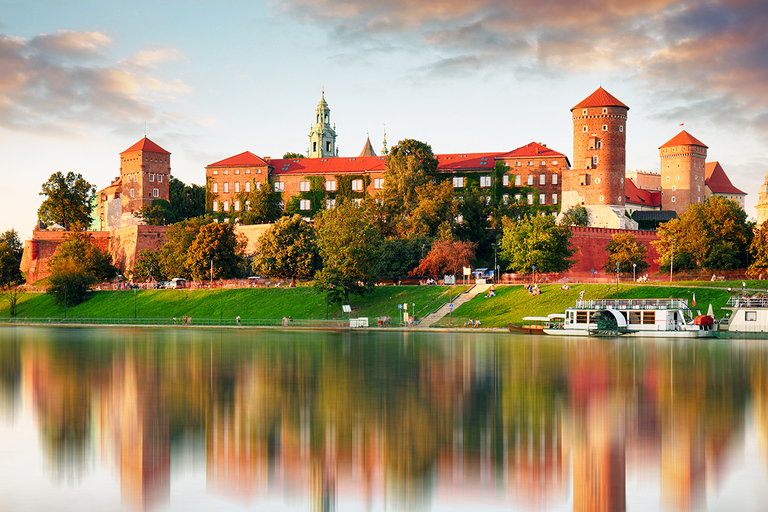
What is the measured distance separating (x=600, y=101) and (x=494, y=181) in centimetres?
1448

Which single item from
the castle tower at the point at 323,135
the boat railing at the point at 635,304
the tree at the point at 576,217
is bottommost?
the boat railing at the point at 635,304

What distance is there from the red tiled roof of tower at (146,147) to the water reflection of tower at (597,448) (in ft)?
300

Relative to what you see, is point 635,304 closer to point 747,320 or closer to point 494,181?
point 747,320

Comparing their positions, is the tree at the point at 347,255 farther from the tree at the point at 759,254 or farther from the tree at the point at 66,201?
the tree at the point at 66,201

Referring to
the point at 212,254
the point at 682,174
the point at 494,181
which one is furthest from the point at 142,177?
the point at 682,174

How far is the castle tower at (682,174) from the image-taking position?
109 metres

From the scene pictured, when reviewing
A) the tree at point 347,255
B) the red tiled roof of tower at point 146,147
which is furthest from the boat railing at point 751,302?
the red tiled roof of tower at point 146,147

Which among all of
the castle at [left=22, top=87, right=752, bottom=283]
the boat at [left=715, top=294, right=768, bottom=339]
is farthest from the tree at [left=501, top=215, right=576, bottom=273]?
the boat at [left=715, top=294, right=768, bottom=339]

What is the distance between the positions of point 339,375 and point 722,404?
12.1m

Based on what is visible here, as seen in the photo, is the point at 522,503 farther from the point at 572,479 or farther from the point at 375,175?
the point at 375,175

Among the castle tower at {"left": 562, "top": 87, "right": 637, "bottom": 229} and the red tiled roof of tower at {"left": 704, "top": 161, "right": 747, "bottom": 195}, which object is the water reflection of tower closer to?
the castle tower at {"left": 562, "top": 87, "right": 637, "bottom": 229}

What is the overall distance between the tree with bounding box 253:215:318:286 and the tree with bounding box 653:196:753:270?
29658 millimetres

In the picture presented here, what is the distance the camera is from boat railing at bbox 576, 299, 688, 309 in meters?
49.2

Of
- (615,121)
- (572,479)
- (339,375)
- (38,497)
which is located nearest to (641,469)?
(572,479)
